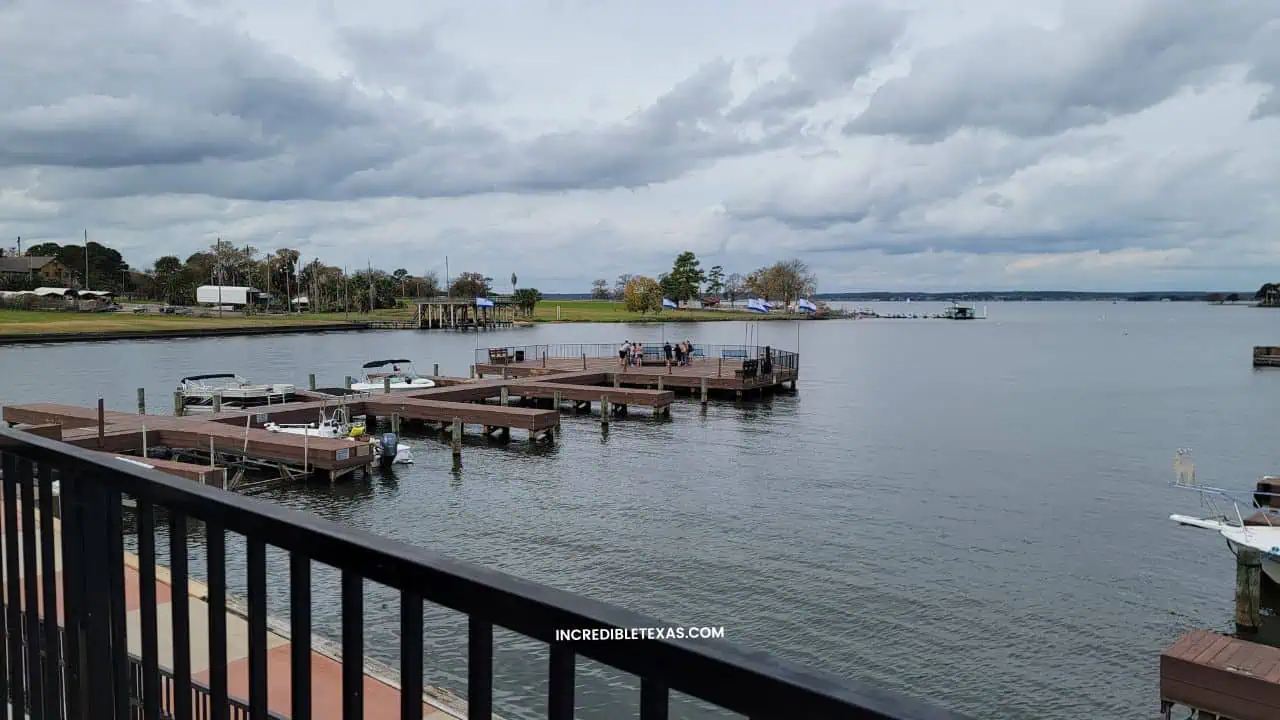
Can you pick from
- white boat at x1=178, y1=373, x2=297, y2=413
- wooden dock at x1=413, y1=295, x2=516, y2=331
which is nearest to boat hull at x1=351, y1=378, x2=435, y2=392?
white boat at x1=178, y1=373, x2=297, y2=413

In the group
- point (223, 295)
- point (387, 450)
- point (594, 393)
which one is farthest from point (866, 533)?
point (223, 295)

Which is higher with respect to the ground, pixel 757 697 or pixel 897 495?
pixel 757 697

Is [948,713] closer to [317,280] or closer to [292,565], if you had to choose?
[292,565]

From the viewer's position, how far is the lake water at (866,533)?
14648 millimetres

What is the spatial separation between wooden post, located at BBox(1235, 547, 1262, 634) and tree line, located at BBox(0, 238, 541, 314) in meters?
142

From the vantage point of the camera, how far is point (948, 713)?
3.52 ft

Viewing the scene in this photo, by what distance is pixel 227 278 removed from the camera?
608 ft

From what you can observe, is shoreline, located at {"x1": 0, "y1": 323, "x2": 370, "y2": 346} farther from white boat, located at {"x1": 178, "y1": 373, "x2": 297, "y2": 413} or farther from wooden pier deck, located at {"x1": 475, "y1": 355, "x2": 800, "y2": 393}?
wooden pier deck, located at {"x1": 475, "y1": 355, "x2": 800, "y2": 393}

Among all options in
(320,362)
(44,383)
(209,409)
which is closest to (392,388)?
(209,409)

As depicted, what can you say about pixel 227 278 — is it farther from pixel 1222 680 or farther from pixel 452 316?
pixel 1222 680

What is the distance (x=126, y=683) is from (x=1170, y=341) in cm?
15719

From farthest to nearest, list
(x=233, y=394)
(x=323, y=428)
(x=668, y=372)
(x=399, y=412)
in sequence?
(x=668, y=372) < (x=233, y=394) < (x=399, y=412) < (x=323, y=428)

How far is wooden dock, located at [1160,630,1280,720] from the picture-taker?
1155 centimetres

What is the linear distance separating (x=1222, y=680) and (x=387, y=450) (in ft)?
80.6
